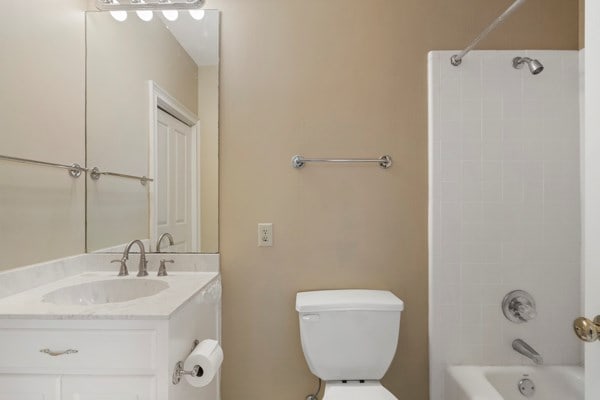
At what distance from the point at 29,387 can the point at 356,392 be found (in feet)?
3.68

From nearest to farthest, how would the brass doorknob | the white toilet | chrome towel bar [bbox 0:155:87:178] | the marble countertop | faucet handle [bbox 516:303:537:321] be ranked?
the brass doorknob < the marble countertop < chrome towel bar [bbox 0:155:87:178] < the white toilet < faucet handle [bbox 516:303:537:321]

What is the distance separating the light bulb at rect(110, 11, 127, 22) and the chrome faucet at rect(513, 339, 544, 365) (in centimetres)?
241

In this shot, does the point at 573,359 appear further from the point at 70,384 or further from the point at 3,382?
the point at 3,382

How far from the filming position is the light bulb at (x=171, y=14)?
166cm

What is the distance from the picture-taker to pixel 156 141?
1658 millimetres

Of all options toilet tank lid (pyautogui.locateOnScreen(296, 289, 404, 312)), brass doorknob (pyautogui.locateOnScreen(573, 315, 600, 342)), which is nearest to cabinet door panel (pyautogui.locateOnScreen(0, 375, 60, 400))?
toilet tank lid (pyautogui.locateOnScreen(296, 289, 404, 312))

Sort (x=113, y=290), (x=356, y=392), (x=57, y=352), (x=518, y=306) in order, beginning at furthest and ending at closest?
(x=518, y=306), (x=113, y=290), (x=356, y=392), (x=57, y=352)

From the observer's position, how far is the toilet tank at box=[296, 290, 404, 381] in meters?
1.46

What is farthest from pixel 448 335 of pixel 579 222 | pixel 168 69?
pixel 168 69

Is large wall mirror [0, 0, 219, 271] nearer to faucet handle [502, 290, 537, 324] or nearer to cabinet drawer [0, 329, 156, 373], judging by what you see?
cabinet drawer [0, 329, 156, 373]

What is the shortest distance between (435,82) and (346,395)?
1.42 m

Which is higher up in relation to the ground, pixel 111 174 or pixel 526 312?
pixel 111 174

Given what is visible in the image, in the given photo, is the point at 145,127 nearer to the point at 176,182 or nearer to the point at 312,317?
the point at 176,182

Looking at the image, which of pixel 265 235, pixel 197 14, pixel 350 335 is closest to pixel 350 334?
pixel 350 335
